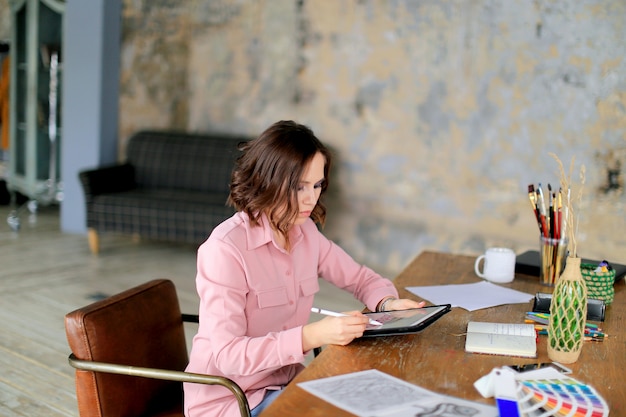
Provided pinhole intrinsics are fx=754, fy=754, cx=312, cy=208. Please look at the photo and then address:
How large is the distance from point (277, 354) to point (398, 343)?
Result: 286mm

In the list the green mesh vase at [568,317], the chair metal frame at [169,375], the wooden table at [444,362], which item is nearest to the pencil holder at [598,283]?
the wooden table at [444,362]

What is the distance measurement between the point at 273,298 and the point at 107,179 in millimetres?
4266

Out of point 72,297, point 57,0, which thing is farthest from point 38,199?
point 72,297

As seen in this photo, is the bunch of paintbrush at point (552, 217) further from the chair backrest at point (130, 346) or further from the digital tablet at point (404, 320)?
the chair backrest at point (130, 346)

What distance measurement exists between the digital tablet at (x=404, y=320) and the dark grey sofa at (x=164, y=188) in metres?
3.64

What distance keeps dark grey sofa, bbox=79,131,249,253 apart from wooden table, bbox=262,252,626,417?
12.1 ft

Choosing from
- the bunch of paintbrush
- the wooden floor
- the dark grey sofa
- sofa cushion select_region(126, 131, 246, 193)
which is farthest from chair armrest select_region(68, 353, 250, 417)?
sofa cushion select_region(126, 131, 246, 193)

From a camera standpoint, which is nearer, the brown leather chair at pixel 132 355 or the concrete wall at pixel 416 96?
the brown leather chair at pixel 132 355

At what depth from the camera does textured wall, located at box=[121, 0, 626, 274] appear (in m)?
4.94

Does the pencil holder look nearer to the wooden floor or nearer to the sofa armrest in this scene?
the wooden floor

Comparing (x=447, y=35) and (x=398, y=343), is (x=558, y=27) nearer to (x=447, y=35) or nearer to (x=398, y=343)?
(x=447, y=35)

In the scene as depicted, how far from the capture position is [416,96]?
5.47 meters

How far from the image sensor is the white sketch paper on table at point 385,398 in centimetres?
137

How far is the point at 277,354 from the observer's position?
1.73 meters
